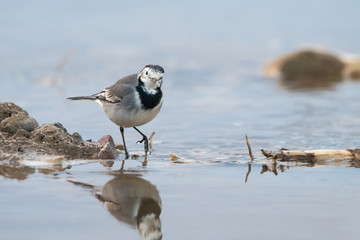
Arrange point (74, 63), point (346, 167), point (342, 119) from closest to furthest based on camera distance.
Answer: point (346, 167) → point (342, 119) → point (74, 63)

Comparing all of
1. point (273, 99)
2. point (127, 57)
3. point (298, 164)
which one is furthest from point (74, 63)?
point (298, 164)

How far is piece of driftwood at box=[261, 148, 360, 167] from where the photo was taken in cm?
746

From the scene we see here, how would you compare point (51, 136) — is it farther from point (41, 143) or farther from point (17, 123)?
point (17, 123)

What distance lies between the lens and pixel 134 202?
235 inches

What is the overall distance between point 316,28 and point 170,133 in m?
11.7

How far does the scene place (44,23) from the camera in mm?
19641

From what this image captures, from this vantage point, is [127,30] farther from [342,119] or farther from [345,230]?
[345,230]

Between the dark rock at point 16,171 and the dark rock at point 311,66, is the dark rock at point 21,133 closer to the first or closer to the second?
the dark rock at point 16,171

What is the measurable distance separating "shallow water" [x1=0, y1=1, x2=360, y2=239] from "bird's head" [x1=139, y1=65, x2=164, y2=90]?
2.51ft

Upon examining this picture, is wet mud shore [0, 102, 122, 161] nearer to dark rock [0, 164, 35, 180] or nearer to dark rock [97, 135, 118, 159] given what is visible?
dark rock [97, 135, 118, 159]

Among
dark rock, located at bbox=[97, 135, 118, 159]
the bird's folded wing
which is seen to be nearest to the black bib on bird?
the bird's folded wing

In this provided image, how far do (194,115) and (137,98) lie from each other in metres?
3.20

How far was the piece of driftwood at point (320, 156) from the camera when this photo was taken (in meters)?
7.46

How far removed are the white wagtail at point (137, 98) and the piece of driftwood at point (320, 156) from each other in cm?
128
